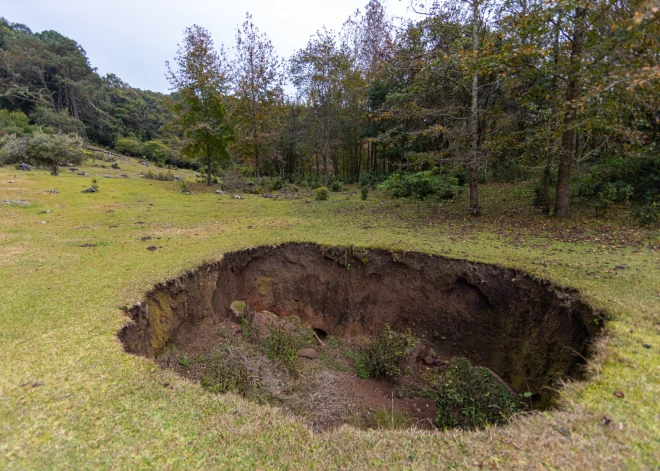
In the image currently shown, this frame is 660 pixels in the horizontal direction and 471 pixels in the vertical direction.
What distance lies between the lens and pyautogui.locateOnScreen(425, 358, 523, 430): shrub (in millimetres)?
4219

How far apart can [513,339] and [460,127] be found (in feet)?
24.4

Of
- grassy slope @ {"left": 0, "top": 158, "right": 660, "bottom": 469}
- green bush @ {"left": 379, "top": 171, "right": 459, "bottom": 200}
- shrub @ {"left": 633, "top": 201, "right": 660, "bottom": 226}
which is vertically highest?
green bush @ {"left": 379, "top": 171, "right": 459, "bottom": 200}

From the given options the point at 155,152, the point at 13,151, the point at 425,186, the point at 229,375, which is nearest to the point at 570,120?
the point at 425,186

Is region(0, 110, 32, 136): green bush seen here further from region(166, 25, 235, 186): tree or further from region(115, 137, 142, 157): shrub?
region(166, 25, 235, 186): tree

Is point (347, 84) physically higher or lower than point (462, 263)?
higher

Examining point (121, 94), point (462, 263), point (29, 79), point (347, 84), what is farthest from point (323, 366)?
point (121, 94)

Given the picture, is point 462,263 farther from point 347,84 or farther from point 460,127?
point 347,84

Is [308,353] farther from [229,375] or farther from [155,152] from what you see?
[155,152]

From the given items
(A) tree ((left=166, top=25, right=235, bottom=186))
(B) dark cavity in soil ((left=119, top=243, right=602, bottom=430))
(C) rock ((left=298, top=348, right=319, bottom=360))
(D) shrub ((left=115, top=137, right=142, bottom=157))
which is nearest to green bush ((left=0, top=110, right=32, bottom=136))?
(D) shrub ((left=115, top=137, right=142, bottom=157))

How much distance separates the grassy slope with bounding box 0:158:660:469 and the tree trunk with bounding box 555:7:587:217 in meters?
1.83

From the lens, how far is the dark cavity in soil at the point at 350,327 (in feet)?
15.9

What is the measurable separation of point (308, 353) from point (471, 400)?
348 cm

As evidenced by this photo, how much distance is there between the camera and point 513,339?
20.7 ft

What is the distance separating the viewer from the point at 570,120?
25.5ft
